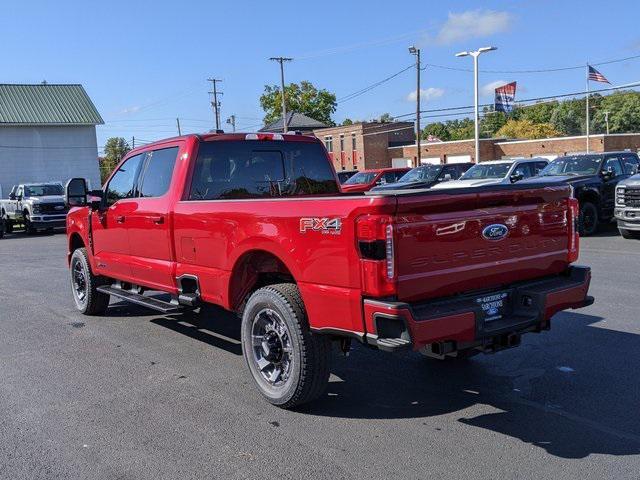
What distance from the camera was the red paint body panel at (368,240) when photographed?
12.9ft

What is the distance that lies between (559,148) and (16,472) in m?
59.2

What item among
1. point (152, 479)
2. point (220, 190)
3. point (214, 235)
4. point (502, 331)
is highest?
point (220, 190)

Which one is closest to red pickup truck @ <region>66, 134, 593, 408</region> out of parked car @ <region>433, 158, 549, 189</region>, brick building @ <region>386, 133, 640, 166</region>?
parked car @ <region>433, 158, 549, 189</region>

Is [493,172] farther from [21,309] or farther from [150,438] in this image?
[150,438]

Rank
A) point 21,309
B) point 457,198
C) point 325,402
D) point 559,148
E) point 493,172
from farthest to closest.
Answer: point 559,148 < point 493,172 < point 21,309 < point 325,402 < point 457,198

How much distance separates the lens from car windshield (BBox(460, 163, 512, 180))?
63.6ft

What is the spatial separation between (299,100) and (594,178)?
76564mm

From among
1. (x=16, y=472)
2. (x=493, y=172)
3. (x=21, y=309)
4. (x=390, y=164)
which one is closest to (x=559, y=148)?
(x=390, y=164)

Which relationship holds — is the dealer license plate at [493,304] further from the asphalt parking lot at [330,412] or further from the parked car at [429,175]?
the parked car at [429,175]

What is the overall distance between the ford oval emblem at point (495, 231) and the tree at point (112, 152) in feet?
278

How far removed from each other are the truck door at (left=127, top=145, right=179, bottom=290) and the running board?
0.18 meters

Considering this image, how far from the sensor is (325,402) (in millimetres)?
4855

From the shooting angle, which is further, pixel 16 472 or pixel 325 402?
pixel 325 402

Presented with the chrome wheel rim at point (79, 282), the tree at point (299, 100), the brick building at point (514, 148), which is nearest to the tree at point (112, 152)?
the tree at point (299, 100)
